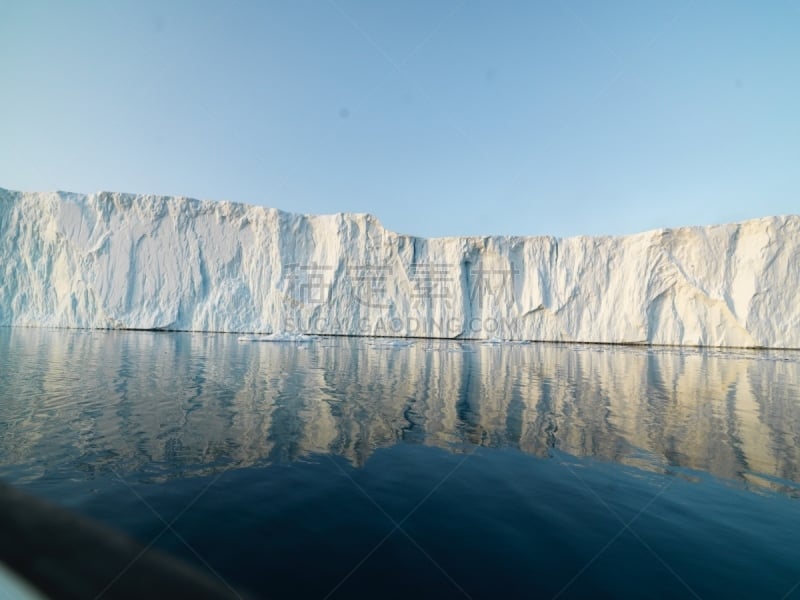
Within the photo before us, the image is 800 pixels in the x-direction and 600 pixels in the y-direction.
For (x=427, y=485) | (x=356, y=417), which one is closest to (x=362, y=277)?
(x=356, y=417)

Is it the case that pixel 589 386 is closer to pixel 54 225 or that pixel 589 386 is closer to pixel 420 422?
pixel 420 422

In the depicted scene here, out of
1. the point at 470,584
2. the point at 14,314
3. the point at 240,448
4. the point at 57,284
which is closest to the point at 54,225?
the point at 57,284

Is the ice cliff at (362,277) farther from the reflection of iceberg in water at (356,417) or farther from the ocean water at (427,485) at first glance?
the ocean water at (427,485)

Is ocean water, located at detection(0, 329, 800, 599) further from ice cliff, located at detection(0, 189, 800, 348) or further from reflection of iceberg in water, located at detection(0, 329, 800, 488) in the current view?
ice cliff, located at detection(0, 189, 800, 348)

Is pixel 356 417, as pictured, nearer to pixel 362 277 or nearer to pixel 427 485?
pixel 427 485

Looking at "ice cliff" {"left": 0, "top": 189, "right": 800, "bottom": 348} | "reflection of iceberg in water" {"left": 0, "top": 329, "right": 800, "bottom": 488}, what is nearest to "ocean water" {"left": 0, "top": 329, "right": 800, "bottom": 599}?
"reflection of iceberg in water" {"left": 0, "top": 329, "right": 800, "bottom": 488}
